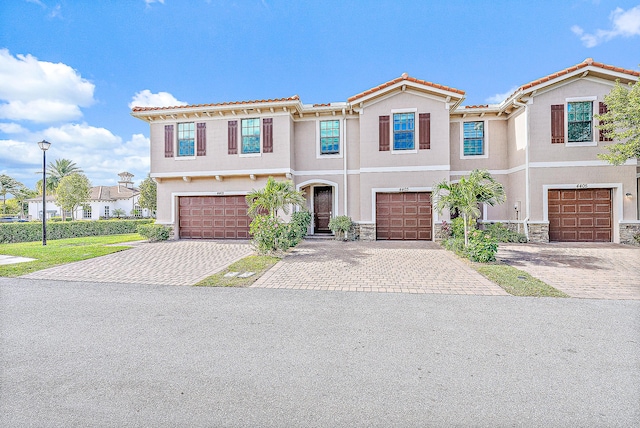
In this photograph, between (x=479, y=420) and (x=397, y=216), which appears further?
(x=397, y=216)

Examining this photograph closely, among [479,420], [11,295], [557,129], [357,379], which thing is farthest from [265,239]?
[557,129]

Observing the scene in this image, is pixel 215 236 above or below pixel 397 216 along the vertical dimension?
below

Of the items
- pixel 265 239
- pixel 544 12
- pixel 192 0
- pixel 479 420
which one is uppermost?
pixel 192 0

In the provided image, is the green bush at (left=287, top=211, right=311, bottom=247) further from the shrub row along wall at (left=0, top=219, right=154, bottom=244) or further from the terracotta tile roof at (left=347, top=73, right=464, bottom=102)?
the shrub row along wall at (left=0, top=219, right=154, bottom=244)

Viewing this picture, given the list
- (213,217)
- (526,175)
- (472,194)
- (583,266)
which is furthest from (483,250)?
(213,217)

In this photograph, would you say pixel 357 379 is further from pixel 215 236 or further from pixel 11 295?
pixel 215 236

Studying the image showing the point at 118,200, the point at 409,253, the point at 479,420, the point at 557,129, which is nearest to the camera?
the point at 479,420

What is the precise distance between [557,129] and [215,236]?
16.1 m

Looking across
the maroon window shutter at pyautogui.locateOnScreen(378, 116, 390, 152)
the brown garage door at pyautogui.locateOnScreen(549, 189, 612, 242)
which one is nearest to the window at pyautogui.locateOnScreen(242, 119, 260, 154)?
the maroon window shutter at pyautogui.locateOnScreen(378, 116, 390, 152)

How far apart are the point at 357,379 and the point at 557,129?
14.6m

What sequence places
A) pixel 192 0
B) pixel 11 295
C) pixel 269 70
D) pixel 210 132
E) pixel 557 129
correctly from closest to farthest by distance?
1. pixel 11 295
2. pixel 192 0
3. pixel 557 129
4. pixel 210 132
5. pixel 269 70

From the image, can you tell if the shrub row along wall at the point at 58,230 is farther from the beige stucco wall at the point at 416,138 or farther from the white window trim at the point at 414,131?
the white window trim at the point at 414,131

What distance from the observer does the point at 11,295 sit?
577 centimetres

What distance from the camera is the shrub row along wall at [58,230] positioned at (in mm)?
18125
